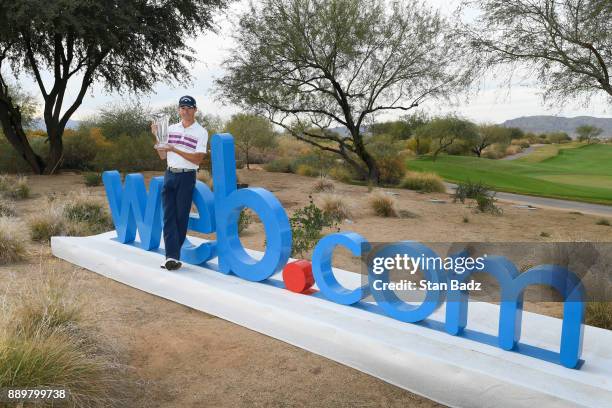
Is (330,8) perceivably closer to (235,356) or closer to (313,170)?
(313,170)

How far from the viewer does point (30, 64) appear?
19234mm

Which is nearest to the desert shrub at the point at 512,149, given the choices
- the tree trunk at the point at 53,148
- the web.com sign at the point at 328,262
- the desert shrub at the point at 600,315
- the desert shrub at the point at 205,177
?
the desert shrub at the point at 205,177

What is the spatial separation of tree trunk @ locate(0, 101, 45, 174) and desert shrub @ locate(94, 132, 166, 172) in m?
2.42

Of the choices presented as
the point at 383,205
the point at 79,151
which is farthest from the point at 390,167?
the point at 79,151

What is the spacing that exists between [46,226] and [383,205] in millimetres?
6996

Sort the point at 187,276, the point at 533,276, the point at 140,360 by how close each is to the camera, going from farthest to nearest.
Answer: the point at 187,276 → the point at 140,360 → the point at 533,276

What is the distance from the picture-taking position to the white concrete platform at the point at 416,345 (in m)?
3.13

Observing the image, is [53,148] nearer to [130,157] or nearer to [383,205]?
[130,157]

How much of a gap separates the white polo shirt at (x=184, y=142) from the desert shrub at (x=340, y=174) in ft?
54.2

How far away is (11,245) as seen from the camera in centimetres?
662

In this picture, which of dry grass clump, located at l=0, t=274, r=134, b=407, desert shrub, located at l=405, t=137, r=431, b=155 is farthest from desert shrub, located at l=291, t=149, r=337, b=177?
desert shrub, located at l=405, t=137, r=431, b=155

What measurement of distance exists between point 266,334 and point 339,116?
17.4m

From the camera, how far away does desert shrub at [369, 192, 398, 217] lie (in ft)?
37.4

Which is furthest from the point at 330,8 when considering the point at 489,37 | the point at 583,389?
the point at 583,389
